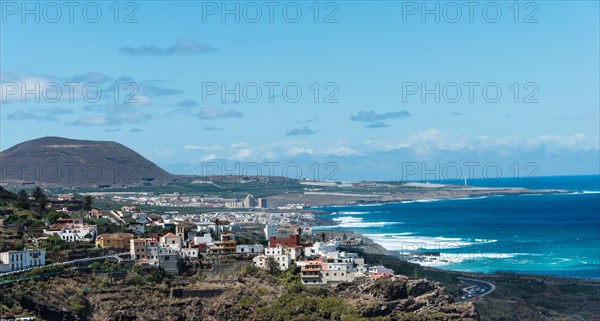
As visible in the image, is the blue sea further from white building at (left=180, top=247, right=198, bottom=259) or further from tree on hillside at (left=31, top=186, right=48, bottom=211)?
white building at (left=180, top=247, right=198, bottom=259)

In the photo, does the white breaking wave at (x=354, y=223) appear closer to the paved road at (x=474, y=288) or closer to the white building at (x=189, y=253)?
the paved road at (x=474, y=288)

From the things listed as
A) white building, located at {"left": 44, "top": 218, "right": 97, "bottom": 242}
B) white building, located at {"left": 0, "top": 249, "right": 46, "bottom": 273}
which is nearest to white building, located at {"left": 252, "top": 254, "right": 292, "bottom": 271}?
white building, located at {"left": 44, "top": 218, "right": 97, "bottom": 242}

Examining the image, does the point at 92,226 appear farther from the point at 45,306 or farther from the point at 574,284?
the point at 574,284

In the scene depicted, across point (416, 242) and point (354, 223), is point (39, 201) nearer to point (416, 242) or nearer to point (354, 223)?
point (416, 242)

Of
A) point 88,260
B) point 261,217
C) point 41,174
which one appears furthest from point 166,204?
point 88,260

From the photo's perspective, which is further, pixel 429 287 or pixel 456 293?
pixel 456 293

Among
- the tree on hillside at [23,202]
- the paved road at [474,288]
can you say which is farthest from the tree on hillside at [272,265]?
the tree on hillside at [23,202]

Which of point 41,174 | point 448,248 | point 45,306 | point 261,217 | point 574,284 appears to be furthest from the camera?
point 41,174
